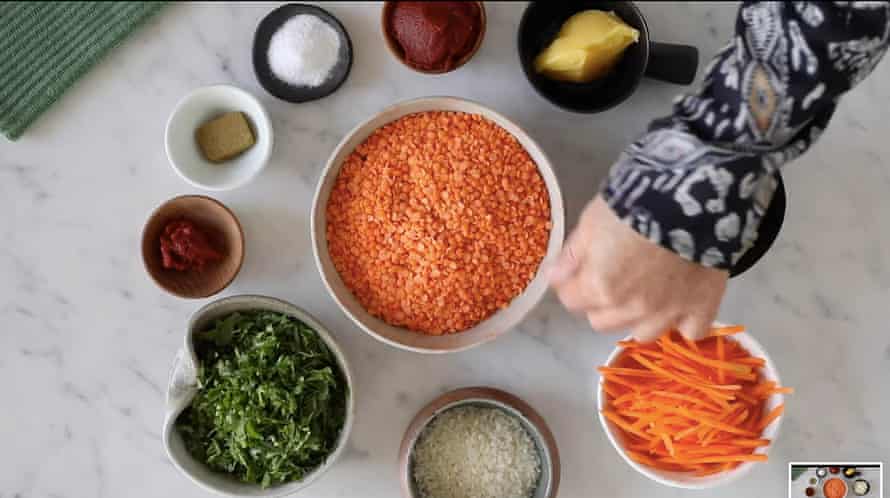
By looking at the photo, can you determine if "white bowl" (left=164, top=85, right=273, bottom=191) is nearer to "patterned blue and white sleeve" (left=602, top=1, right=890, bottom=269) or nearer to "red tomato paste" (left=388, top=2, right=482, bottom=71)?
"red tomato paste" (left=388, top=2, right=482, bottom=71)

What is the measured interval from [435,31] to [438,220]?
0.33 meters

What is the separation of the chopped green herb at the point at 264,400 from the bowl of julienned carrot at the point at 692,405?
1.65 ft

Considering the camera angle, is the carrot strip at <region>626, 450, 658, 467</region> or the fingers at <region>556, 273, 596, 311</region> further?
the carrot strip at <region>626, 450, 658, 467</region>

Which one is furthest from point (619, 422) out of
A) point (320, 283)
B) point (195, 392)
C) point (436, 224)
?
point (195, 392)

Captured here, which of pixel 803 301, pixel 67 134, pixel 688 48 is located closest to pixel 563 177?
pixel 688 48

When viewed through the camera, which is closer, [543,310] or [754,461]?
[754,461]

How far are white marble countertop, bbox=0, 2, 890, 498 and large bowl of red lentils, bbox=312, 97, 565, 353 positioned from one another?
0.35 feet

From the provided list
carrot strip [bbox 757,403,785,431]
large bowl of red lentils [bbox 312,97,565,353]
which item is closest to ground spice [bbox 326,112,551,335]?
large bowl of red lentils [bbox 312,97,565,353]

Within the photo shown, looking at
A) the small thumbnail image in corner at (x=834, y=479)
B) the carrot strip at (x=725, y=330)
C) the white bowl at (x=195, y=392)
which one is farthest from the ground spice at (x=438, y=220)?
the small thumbnail image in corner at (x=834, y=479)

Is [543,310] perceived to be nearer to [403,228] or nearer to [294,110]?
[403,228]

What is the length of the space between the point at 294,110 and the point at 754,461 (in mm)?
1036

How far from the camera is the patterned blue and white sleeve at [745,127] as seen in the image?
1.25 metres

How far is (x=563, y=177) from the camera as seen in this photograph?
1789 mm

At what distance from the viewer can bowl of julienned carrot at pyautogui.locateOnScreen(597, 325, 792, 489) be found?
163cm
